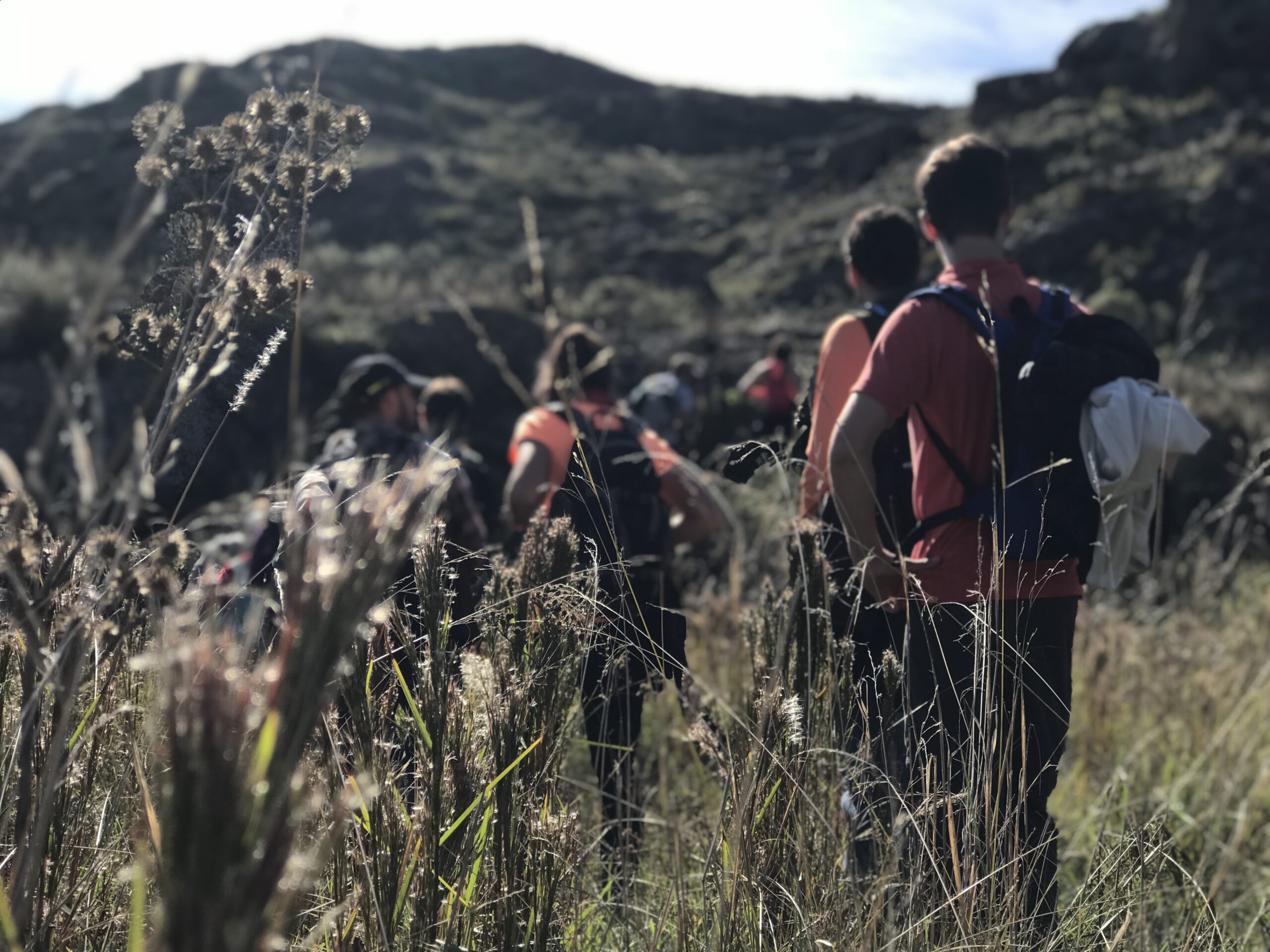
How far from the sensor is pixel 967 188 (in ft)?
8.72

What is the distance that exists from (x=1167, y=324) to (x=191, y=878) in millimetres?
21673

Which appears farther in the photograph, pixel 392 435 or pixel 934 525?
pixel 392 435

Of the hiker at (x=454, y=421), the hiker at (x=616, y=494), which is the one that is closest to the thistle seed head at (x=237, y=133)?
the hiker at (x=616, y=494)

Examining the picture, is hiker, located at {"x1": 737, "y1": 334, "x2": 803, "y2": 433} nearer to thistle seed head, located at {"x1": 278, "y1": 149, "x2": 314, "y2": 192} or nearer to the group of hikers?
the group of hikers

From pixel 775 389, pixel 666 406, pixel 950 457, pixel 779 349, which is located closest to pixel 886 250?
pixel 950 457

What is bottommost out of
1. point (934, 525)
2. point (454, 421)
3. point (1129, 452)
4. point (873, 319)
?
point (454, 421)

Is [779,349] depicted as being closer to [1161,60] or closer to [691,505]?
[691,505]

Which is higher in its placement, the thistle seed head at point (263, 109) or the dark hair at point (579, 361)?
the thistle seed head at point (263, 109)

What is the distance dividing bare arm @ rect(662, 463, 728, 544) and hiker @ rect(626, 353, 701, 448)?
475 centimetres

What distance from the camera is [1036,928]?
1.81 metres

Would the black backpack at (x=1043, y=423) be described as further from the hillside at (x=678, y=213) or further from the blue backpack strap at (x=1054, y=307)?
the hillside at (x=678, y=213)

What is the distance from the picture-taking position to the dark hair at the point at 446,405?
4523mm

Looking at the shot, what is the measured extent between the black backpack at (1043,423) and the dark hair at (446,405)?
97.8 inches

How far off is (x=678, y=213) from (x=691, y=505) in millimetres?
33557
